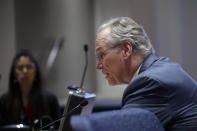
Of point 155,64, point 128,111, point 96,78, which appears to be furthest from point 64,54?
point 128,111

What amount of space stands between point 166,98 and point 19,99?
1861 mm

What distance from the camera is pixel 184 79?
137 centimetres

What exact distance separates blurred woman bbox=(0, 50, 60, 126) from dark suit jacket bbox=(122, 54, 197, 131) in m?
1.57

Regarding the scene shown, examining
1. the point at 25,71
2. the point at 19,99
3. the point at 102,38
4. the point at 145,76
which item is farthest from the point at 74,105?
the point at 25,71

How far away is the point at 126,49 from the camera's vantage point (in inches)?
61.8

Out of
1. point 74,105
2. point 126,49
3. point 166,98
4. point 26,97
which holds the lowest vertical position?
point 26,97

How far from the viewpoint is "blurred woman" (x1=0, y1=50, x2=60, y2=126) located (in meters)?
2.82

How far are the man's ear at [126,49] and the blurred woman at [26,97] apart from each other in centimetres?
133

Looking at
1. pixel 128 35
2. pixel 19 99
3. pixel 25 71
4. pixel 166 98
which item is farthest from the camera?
pixel 25 71

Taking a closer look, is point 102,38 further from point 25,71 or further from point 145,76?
point 25,71

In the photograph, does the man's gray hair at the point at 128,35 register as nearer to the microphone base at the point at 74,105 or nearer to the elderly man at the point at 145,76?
the elderly man at the point at 145,76

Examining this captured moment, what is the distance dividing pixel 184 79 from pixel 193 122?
162mm

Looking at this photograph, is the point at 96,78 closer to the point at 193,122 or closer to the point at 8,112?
the point at 8,112

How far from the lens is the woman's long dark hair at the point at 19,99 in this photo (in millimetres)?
2811
